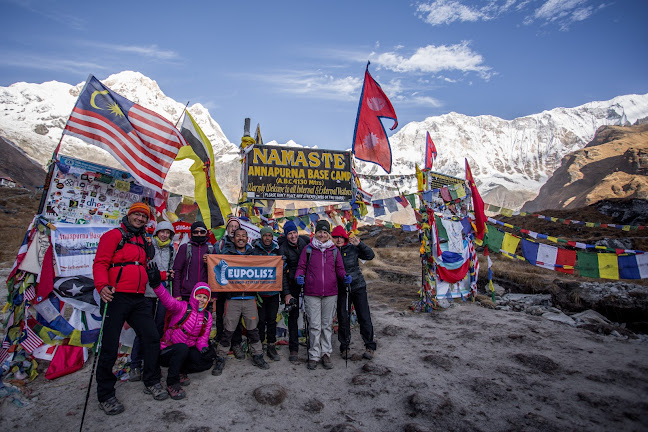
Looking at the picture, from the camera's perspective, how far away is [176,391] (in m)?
4.21

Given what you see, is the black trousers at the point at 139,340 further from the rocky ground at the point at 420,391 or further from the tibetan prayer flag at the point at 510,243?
the tibetan prayer flag at the point at 510,243

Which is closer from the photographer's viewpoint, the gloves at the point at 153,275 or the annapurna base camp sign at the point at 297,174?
the gloves at the point at 153,275

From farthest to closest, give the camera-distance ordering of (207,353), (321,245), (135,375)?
(321,245)
(207,353)
(135,375)

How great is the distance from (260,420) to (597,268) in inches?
313

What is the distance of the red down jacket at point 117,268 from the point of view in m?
3.88

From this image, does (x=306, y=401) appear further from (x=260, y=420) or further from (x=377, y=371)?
(x=377, y=371)

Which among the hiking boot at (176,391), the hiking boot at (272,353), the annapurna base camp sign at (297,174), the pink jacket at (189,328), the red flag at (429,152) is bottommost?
the hiking boot at (272,353)

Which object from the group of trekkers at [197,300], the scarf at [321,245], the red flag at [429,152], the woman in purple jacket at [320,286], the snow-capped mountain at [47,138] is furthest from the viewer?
the snow-capped mountain at [47,138]

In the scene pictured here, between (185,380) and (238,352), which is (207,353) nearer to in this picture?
(185,380)

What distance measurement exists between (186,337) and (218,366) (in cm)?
72

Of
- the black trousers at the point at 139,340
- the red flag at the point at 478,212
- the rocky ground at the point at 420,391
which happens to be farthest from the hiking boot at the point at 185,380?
the red flag at the point at 478,212

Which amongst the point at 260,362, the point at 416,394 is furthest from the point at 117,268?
the point at 416,394

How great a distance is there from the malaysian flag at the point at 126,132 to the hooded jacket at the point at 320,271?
2.80m

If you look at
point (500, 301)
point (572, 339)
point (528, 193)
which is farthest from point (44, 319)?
point (528, 193)
